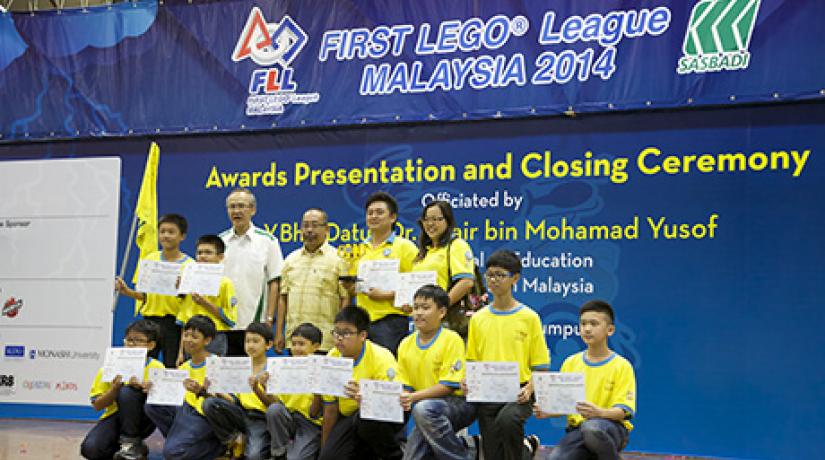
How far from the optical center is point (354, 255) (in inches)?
304

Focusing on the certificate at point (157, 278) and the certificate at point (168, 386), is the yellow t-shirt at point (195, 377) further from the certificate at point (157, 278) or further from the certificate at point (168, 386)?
the certificate at point (157, 278)

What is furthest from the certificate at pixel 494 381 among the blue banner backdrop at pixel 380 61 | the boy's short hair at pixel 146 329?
the blue banner backdrop at pixel 380 61

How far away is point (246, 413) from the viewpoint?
6.07 m

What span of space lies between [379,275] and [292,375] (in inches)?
31.5

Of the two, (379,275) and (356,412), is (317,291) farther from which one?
(356,412)

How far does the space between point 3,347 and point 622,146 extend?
5.67 meters

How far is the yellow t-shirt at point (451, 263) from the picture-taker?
575cm

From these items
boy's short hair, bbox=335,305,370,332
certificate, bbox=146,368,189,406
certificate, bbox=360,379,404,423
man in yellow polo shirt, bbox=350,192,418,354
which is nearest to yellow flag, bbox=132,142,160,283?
certificate, bbox=146,368,189,406

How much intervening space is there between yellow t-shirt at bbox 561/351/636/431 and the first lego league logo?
3833 mm

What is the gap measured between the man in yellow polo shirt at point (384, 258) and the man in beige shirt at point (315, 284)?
21 centimetres

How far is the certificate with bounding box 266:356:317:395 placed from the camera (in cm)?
549

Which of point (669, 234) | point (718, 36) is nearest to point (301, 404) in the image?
point (669, 234)

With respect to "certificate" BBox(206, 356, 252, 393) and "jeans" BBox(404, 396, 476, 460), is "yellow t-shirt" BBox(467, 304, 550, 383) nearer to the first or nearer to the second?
"jeans" BBox(404, 396, 476, 460)

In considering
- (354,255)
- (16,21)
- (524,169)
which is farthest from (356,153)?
(16,21)
